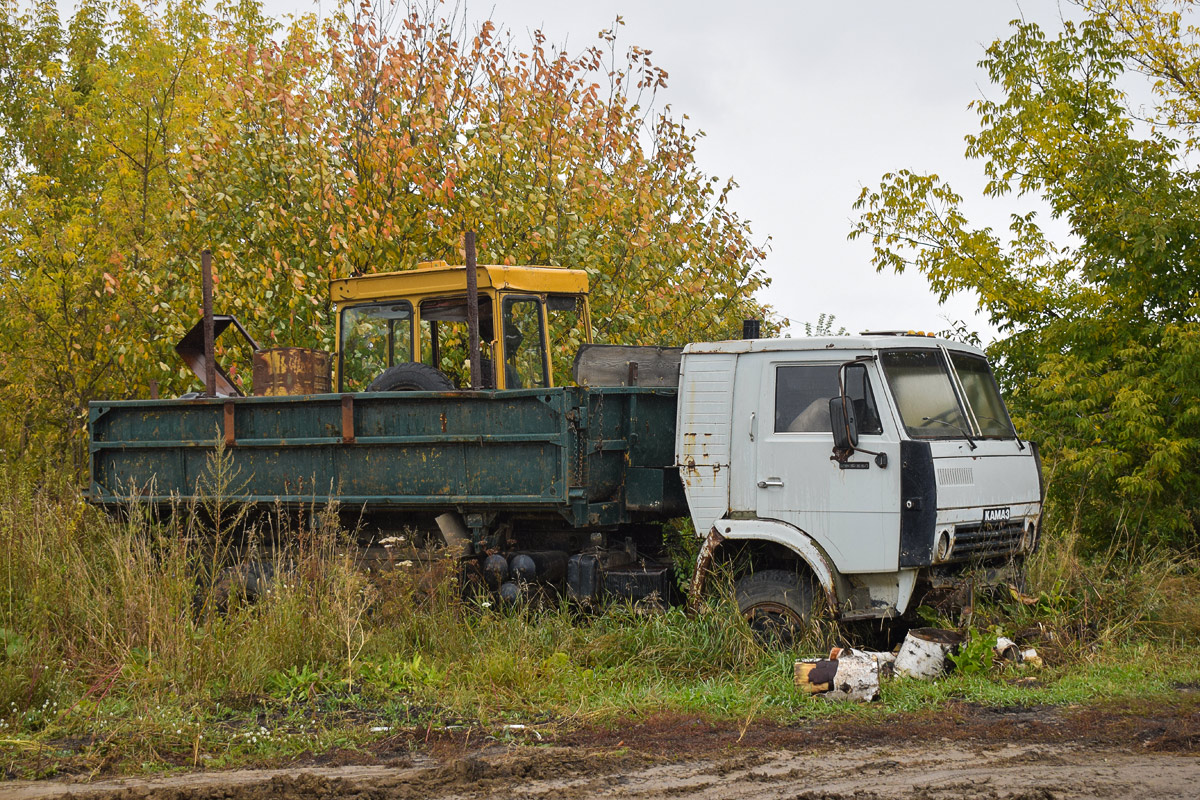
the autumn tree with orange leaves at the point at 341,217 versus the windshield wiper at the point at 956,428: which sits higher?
the autumn tree with orange leaves at the point at 341,217

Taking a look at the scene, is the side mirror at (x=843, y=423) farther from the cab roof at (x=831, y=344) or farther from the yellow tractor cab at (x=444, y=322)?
the yellow tractor cab at (x=444, y=322)

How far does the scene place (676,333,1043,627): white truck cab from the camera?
282 inches

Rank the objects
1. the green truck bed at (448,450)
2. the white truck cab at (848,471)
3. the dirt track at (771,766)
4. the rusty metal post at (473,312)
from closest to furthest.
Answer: the dirt track at (771,766) < the white truck cab at (848,471) < the green truck bed at (448,450) < the rusty metal post at (473,312)

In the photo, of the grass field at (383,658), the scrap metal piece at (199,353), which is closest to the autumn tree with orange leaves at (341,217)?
the scrap metal piece at (199,353)

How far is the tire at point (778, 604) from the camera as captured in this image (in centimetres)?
746

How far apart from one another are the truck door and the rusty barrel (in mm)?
4386

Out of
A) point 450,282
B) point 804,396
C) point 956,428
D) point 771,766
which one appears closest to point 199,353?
point 450,282

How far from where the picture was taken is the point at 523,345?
943 centimetres

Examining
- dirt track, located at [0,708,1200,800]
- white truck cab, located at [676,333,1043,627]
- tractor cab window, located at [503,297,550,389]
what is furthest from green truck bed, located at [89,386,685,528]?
dirt track, located at [0,708,1200,800]

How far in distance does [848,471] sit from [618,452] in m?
1.82

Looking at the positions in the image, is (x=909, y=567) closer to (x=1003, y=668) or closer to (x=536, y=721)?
(x=1003, y=668)

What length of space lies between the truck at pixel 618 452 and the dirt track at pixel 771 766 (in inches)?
58.5

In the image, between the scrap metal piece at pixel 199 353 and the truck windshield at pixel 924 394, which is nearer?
the truck windshield at pixel 924 394

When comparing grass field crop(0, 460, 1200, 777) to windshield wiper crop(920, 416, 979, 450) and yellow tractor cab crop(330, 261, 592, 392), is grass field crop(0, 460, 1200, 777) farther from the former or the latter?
yellow tractor cab crop(330, 261, 592, 392)
